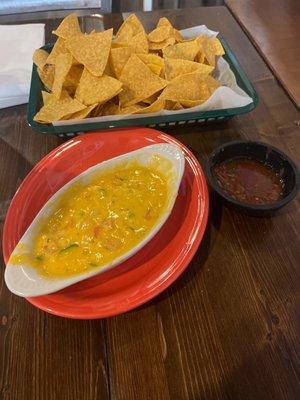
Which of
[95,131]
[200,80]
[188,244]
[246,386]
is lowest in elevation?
[246,386]

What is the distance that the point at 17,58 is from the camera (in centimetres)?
133

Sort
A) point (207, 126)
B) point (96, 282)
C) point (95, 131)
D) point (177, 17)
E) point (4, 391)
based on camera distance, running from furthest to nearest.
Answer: point (177, 17) < point (207, 126) < point (95, 131) < point (96, 282) < point (4, 391)

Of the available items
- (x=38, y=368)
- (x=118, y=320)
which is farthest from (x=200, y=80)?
(x=38, y=368)

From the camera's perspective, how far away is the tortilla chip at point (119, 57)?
3.71ft

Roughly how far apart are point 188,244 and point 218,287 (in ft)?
0.41

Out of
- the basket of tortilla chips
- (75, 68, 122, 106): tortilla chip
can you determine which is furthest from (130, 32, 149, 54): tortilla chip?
(75, 68, 122, 106): tortilla chip

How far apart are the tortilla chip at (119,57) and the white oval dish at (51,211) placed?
0.40m

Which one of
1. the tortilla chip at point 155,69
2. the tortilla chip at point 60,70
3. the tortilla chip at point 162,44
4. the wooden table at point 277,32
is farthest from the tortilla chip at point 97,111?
the wooden table at point 277,32

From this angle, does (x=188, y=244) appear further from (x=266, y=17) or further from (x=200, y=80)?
(x=266, y=17)

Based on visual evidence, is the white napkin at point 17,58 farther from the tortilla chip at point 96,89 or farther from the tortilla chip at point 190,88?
the tortilla chip at point 190,88

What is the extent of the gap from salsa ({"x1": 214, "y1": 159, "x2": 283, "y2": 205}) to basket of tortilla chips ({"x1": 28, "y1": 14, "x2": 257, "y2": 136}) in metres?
0.19

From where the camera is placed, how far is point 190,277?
81 centimetres

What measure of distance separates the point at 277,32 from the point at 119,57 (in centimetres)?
87

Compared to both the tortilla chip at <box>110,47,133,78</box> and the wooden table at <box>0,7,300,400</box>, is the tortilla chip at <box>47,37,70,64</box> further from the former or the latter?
the wooden table at <box>0,7,300,400</box>
